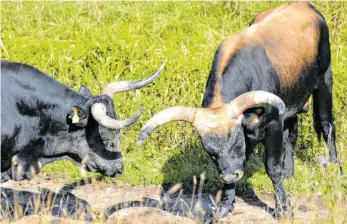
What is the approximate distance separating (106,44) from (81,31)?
2.93 ft

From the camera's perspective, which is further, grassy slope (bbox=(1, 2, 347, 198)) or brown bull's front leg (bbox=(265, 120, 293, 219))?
grassy slope (bbox=(1, 2, 347, 198))

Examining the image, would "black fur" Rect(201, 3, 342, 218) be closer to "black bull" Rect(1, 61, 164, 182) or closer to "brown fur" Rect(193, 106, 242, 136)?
"brown fur" Rect(193, 106, 242, 136)

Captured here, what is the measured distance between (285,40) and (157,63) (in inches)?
80.5

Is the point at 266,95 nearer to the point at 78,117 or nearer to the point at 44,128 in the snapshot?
the point at 78,117

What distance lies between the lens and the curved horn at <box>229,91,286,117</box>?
7379 millimetres

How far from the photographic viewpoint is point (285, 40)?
873cm

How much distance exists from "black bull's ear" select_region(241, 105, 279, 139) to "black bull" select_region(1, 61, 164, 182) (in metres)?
0.93

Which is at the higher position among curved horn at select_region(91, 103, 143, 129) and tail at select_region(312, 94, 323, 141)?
curved horn at select_region(91, 103, 143, 129)

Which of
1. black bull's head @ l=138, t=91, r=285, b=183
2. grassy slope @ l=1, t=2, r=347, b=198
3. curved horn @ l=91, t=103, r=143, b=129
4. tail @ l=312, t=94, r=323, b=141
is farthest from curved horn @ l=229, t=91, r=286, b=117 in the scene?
tail @ l=312, t=94, r=323, b=141

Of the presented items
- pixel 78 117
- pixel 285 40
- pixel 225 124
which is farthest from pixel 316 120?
pixel 78 117

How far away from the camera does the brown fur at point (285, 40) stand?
8297 millimetres

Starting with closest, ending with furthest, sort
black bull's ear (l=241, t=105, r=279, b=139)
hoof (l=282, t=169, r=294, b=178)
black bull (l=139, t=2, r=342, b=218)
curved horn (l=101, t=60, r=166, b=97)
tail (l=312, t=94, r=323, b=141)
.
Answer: black bull (l=139, t=2, r=342, b=218) → black bull's ear (l=241, t=105, r=279, b=139) → curved horn (l=101, t=60, r=166, b=97) → hoof (l=282, t=169, r=294, b=178) → tail (l=312, t=94, r=323, b=141)

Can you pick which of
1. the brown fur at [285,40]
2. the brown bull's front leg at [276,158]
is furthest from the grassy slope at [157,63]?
the brown fur at [285,40]

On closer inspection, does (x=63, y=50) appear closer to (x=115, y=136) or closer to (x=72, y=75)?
(x=72, y=75)
